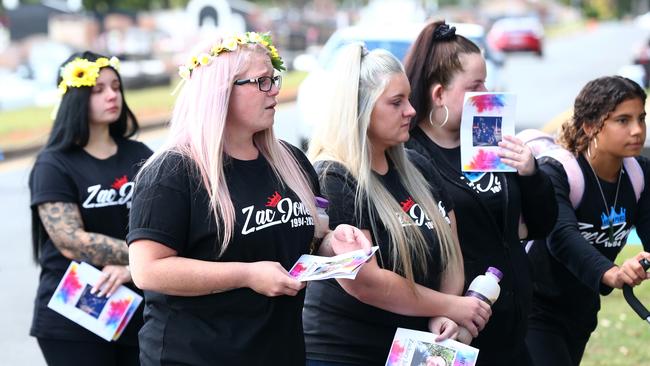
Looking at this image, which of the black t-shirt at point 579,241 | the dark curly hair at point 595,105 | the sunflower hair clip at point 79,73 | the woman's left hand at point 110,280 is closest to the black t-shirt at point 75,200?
the woman's left hand at point 110,280

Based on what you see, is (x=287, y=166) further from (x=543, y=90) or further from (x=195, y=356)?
(x=543, y=90)

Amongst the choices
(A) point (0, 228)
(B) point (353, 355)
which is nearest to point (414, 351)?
(B) point (353, 355)

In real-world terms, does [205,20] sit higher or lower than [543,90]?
higher

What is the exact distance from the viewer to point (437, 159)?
13.4 feet

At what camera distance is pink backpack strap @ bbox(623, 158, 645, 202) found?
4.41 m

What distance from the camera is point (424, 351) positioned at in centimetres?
358

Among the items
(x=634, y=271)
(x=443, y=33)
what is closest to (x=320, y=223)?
(x=443, y=33)

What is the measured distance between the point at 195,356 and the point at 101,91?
6.58 feet

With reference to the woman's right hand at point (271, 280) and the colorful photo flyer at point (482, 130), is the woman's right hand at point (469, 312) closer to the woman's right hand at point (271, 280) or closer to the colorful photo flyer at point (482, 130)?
the colorful photo flyer at point (482, 130)

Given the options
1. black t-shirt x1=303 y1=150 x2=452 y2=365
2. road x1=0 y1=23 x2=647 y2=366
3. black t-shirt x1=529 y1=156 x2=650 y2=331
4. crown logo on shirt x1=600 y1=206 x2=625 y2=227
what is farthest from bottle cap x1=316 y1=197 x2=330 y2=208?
road x1=0 y1=23 x2=647 y2=366

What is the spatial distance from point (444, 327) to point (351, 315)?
1.04 feet

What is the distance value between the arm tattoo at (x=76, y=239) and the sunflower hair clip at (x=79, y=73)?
57cm

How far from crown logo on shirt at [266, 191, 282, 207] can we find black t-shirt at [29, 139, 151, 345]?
1.45m

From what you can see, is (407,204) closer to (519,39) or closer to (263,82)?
(263,82)
